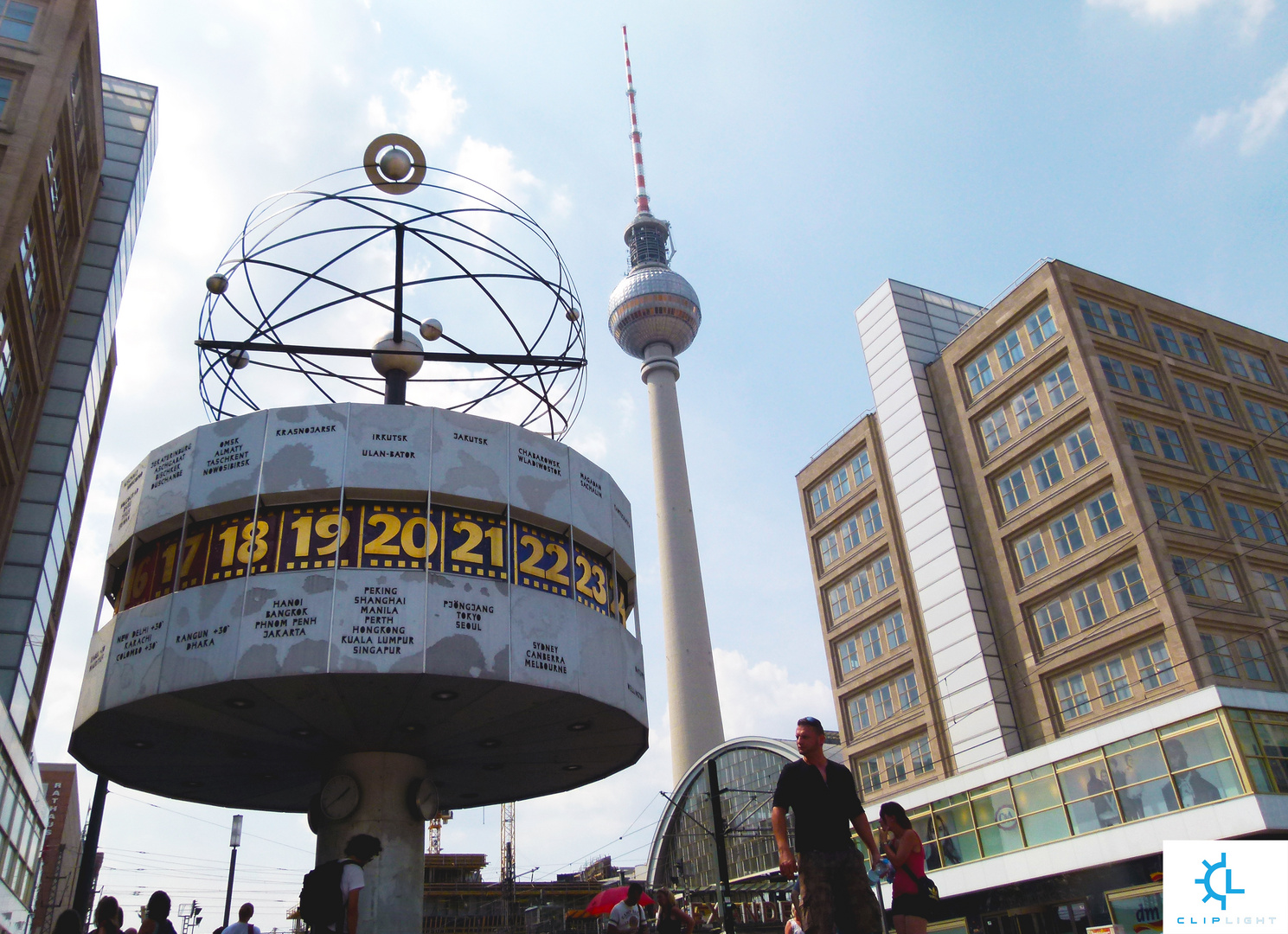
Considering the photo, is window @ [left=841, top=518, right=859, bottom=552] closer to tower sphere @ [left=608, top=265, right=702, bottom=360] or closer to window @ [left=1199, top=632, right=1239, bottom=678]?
window @ [left=1199, top=632, right=1239, bottom=678]

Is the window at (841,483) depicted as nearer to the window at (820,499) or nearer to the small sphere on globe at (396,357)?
the window at (820,499)

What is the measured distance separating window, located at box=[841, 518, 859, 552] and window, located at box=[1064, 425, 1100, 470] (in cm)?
1420

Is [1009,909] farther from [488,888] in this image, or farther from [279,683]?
[488,888]

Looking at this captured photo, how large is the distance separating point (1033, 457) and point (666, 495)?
55.7 m

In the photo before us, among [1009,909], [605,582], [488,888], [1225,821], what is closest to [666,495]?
[488,888]

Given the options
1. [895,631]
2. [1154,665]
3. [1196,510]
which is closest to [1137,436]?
[1196,510]

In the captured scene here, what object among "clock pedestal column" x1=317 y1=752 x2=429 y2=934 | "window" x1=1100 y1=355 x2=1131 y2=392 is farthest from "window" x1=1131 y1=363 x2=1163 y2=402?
"clock pedestal column" x1=317 y1=752 x2=429 y2=934

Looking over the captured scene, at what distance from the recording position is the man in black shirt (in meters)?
7.24

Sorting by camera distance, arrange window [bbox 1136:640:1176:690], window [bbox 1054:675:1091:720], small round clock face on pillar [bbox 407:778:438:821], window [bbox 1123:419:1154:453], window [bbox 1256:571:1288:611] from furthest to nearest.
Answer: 1. window [bbox 1123:419:1154:453]
2. window [bbox 1054:675:1091:720]
3. window [bbox 1256:571:1288:611]
4. window [bbox 1136:640:1176:690]
5. small round clock face on pillar [bbox 407:778:438:821]

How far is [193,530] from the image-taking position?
1688 centimetres

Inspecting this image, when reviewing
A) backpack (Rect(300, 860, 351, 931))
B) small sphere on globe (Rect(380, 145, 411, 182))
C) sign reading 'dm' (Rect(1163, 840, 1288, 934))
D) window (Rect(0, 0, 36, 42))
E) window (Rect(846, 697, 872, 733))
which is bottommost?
sign reading 'dm' (Rect(1163, 840, 1288, 934))

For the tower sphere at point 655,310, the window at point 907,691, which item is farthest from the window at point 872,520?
the tower sphere at point 655,310

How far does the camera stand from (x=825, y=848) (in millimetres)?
7453

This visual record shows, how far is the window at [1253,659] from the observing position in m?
34.3
